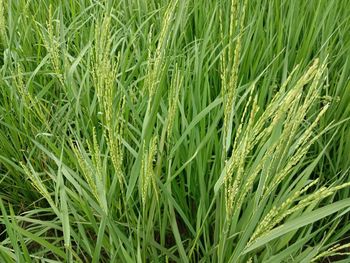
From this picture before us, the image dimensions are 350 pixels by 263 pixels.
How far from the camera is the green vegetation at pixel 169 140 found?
0.98 m

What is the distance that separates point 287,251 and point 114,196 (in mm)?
421

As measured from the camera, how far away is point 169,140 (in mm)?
1054

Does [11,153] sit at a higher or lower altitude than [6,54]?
lower

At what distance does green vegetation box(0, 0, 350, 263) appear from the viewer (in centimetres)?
98

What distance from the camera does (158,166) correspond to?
108 centimetres

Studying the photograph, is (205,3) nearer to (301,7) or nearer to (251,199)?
(301,7)

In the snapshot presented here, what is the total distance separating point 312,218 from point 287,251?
13 centimetres

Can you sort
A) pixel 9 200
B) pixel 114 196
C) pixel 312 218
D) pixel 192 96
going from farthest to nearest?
pixel 9 200 < pixel 192 96 < pixel 114 196 < pixel 312 218

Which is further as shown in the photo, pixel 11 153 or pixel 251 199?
pixel 11 153

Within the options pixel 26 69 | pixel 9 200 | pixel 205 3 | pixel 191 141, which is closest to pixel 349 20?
pixel 205 3

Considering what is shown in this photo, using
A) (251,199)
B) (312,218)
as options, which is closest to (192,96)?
(251,199)

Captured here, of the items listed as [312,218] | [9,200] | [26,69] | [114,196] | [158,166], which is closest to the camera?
[312,218]

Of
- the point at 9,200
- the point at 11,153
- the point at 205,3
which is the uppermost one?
the point at 205,3

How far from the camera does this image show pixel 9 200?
1.51 meters
